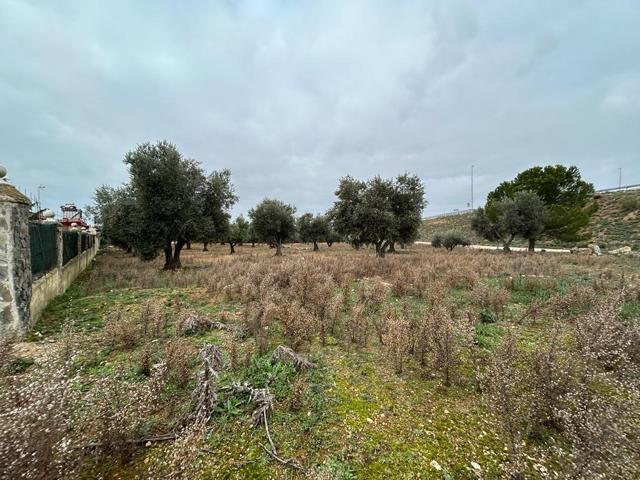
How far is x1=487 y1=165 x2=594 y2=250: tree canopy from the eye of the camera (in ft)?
75.6

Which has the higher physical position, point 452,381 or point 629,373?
point 629,373

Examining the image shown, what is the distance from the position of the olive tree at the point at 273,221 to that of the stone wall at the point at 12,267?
65.7 ft

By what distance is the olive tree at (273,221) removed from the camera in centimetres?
2539

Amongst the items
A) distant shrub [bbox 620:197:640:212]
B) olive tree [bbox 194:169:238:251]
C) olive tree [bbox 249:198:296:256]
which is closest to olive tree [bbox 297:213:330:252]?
olive tree [bbox 249:198:296:256]

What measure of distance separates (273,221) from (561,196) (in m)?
28.1

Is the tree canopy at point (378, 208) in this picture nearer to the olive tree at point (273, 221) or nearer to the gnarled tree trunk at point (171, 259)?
the olive tree at point (273, 221)

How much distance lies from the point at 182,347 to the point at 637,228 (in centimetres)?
4345

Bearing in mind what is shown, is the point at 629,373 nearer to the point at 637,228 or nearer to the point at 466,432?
the point at 466,432

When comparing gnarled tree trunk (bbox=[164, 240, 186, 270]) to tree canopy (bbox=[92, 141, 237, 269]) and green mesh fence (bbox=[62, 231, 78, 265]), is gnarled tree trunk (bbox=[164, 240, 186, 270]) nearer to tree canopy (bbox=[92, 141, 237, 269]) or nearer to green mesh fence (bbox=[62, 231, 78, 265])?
tree canopy (bbox=[92, 141, 237, 269])

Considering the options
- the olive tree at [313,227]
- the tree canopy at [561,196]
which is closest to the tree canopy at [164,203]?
the olive tree at [313,227]

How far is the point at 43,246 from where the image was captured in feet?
23.4

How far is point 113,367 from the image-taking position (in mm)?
3738

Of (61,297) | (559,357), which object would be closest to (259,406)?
(559,357)

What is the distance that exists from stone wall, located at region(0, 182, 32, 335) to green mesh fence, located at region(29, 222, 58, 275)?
1.31m
